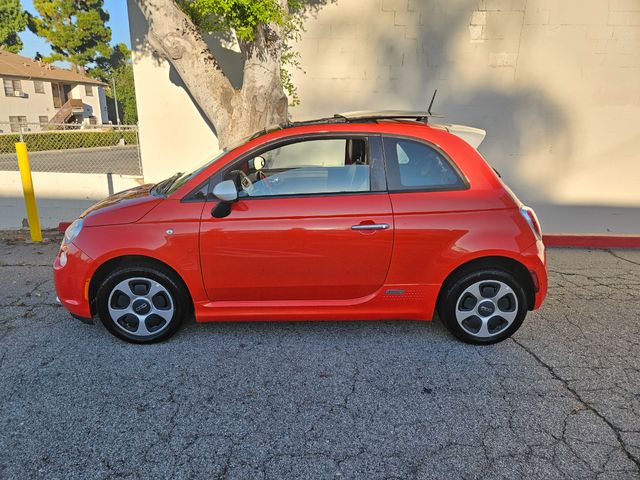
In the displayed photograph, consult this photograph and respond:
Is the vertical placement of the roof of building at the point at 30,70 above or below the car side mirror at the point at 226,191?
above

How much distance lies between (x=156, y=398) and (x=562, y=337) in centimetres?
311

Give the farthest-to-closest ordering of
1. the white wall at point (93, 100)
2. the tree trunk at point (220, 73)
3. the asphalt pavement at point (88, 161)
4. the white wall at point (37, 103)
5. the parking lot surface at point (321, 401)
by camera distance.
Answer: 1. the white wall at point (93, 100)
2. the white wall at point (37, 103)
3. the asphalt pavement at point (88, 161)
4. the tree trunk at point (220, 73)
5. the parking lot surface at point (321, 401)

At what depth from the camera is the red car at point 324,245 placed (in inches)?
121

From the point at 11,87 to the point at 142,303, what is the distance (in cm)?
4051

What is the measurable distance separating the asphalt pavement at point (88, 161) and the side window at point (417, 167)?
633 cm

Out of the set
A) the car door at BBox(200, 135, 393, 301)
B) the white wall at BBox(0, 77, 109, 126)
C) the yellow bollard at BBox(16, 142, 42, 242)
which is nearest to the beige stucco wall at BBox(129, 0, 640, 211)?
the yellow bollard at BBox(16, 142, 42, 242)

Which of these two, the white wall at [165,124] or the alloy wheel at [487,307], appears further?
the white wall at [165,124]

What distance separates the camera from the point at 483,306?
3.22 meters

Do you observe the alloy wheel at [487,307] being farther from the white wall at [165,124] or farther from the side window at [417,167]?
the white wall at [165,124]

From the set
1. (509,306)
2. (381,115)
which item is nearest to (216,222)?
(381,115)

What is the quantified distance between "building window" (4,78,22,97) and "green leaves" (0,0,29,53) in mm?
16902

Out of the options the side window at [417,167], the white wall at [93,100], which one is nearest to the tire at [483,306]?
the side window at [417,167]

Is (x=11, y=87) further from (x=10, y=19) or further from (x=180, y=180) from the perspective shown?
(x=180, y=180)

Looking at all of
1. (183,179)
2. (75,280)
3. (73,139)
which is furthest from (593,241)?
(73,139)
